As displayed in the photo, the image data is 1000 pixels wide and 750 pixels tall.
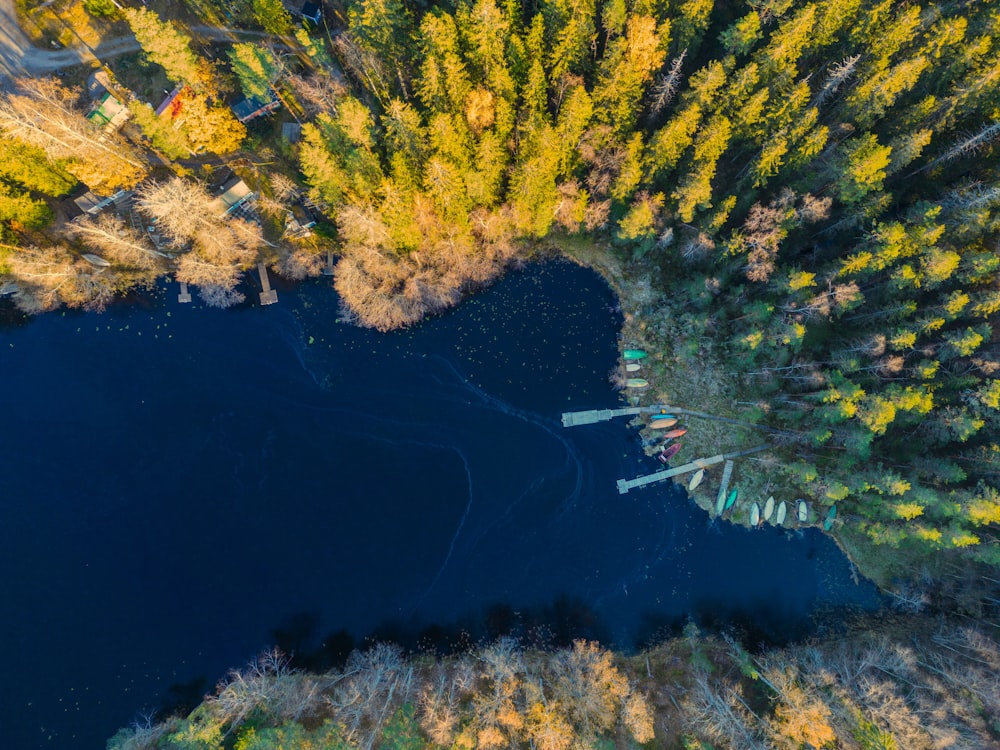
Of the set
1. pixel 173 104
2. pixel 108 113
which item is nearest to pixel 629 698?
pixel 173 104

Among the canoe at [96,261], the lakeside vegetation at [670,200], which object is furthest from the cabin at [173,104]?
the canoe at [96,261]

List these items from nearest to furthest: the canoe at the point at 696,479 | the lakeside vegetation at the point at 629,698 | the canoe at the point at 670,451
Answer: the lakeside vegetation at the point at 629,698 → the canoe at the point at 696,479 → the canoe at the point at 670,451

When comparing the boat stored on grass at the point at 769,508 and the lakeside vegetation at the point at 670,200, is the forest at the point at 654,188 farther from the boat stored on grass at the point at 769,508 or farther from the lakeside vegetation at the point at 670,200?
the boat stored on grass at the point at 769,508

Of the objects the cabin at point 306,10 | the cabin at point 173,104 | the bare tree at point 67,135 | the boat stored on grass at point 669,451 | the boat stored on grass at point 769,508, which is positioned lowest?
the boat stored on grass at point 769,508

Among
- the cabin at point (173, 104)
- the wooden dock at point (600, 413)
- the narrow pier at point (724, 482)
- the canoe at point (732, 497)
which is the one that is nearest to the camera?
the cabin at point (173, 104)

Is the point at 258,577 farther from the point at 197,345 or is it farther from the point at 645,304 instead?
the point at 645,304

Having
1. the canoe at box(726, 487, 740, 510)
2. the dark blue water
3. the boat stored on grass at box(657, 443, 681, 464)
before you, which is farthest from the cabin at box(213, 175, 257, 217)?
the canoe at box(726, 487, 740, 510)

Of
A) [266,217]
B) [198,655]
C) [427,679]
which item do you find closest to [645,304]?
[266,217]
